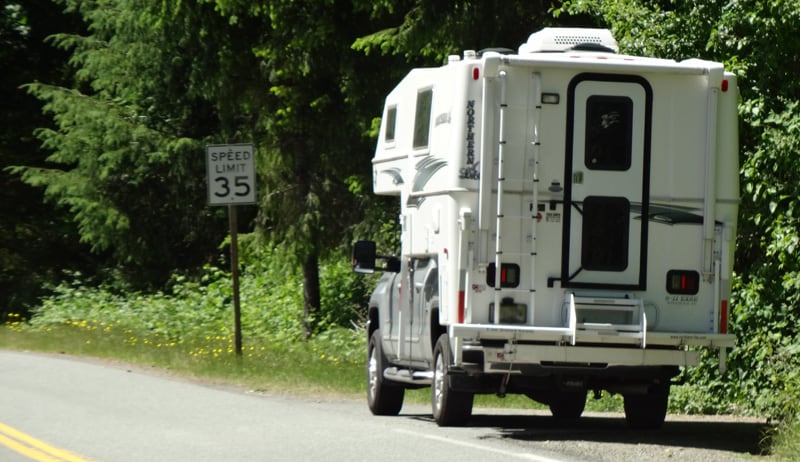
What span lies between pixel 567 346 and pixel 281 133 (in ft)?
51.3

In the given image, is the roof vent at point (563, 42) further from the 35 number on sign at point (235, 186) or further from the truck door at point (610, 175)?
the 35 number on sign at point (235, 186)

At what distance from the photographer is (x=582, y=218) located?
12.2 meters

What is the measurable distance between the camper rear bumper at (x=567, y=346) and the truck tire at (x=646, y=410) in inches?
44.0

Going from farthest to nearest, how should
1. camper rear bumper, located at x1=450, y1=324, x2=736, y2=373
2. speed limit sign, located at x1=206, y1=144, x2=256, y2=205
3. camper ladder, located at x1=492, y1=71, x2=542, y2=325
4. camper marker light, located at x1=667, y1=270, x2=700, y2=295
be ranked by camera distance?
speed limit sign, located at x1=206, y1=144, x2=256, y2=205, camper marker light, located at x1=667, y1=270, x2=700, y2=295, camper ladder, located at x1=492, y1=71, x2=542, y2=325, camper rear bumper, located at x1=450, y1=324, x2=736, y2=373

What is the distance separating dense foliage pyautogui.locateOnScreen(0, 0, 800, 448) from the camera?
49.6 feet

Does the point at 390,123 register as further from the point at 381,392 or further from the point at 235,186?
the point at 235,186

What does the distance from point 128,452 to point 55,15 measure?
31647 millimetres

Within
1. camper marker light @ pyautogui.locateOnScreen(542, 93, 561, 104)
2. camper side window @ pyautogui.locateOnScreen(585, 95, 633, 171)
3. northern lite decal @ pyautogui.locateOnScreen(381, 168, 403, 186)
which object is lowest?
northern lite decal @ pyautogui.locateOnScreen(381, 168, 403, 186)

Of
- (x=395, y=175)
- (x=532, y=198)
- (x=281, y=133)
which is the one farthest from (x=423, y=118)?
(x=281, y=133)

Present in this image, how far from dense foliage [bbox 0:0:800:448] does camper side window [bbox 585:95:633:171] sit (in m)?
Result: 2.27

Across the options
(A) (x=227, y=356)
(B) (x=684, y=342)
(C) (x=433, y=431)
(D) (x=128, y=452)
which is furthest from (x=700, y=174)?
(A) (x=227, y=356)

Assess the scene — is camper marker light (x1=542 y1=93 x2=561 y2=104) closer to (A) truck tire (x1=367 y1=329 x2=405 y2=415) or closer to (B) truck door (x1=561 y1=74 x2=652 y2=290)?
(B) truck door (x1=561 y1=74 x2=652 y2=290)

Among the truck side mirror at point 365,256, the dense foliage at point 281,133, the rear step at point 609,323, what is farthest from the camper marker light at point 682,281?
the truck side mirror at point 365,256

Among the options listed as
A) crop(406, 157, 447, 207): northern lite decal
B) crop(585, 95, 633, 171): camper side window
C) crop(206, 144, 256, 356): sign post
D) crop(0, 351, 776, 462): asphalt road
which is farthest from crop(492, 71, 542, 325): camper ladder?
crop(206, 144, 256, 356): sign post
